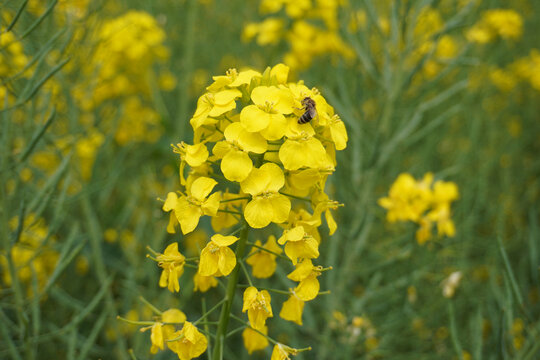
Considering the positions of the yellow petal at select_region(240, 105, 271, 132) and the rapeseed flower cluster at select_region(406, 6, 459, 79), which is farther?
the rapeseed flower cluster at select_region(406, 6, 459, 79)

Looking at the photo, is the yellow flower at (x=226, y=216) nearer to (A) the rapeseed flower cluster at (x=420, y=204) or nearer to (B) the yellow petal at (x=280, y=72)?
(B) the yellow petal at (x=280, y=72)

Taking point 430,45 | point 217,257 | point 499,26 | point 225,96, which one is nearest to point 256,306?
point 217,257

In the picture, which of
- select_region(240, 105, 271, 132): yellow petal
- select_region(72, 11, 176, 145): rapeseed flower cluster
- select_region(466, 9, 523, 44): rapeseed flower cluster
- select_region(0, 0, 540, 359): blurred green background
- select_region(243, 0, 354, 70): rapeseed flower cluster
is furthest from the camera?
select_region(466, 9, 523, 44): rapeseed flower cluster

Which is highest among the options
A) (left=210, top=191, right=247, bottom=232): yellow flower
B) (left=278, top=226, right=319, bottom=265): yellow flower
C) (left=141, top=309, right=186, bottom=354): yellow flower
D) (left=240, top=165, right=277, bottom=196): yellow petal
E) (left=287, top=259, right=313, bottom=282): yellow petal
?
(left=240, top=165, right=277, bottom=196): yellow petal

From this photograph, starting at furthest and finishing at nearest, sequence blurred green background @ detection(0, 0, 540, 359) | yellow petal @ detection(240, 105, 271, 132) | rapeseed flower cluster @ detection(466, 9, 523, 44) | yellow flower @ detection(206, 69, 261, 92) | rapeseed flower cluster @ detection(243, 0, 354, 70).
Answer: rapeseed flower cluster @ detection(466, 9, 523, 44) → rapeseed flower cluster @ detection(243, 0, 354, 70) → blurred green background @ detection(0, 0, 540, 359) → yellow flower @ detection(206, 69, 261, 92) → yellow petal @ detection(240, 105, 271, 132)

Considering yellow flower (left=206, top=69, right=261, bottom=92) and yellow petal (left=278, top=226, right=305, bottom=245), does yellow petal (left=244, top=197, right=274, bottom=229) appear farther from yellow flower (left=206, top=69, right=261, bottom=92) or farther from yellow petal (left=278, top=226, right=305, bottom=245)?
yellow flower (left=206, top=69, right=261, bottom=92)

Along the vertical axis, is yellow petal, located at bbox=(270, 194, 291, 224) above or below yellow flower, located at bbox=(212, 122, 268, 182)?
below

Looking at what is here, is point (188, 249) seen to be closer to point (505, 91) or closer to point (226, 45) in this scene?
point (226, 45)

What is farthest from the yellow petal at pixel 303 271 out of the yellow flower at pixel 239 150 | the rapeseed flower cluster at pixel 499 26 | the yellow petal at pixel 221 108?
the rapeseed flower cluster at pixel 499 26

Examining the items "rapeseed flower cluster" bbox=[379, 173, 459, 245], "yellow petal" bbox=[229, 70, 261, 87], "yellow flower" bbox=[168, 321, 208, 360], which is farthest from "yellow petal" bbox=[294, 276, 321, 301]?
"rapeseed flower cluster" bbox=[379, 173, 459, 245]
